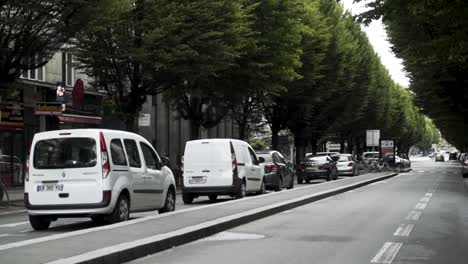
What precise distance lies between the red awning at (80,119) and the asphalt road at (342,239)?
48.6 feet

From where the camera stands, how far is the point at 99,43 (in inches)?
994

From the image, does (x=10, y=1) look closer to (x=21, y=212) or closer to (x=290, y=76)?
(x=21, y=212)

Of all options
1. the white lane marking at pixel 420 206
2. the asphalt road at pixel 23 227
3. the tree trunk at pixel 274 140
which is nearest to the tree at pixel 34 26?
the asphalt road at pixel 23 227

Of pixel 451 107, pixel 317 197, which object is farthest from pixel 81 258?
pixel 451 107

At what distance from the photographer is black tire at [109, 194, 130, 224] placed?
12.9 m

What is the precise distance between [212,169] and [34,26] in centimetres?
649

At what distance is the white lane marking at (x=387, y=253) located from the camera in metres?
9.27

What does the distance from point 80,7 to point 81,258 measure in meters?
11.7

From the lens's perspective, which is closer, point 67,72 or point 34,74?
point 34,74

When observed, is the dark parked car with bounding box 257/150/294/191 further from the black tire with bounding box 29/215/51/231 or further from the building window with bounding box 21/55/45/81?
the black tire with bounding box 29/215/51/231

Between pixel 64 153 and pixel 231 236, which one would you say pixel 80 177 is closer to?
pixel 64 153

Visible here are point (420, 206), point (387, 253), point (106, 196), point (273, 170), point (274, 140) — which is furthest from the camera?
point (274, 140)

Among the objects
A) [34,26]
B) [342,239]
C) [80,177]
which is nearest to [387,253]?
[342,239]

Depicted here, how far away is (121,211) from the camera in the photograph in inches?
518
